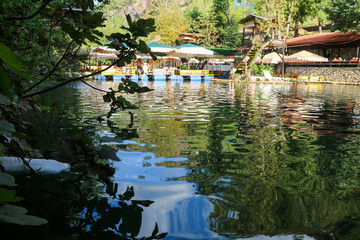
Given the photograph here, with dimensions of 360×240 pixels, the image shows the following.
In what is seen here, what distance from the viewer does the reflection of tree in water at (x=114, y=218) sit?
5.84ft

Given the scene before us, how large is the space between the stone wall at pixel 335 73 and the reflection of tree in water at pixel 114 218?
30671 millimetres

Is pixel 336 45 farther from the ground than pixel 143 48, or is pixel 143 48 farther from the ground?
pixel 336 45

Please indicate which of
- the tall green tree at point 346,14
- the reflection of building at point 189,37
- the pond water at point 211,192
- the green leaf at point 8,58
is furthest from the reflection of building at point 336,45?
the green leaf at point 8,58

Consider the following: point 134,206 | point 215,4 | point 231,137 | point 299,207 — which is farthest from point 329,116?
point 215,4

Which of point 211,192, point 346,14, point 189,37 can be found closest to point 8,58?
point 211,192

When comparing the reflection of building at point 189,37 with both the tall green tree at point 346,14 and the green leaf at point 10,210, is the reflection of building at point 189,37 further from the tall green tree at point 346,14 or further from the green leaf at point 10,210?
the green leaf at point 10,210

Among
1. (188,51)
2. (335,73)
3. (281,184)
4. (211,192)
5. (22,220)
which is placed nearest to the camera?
(22,220)

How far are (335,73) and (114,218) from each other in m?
33.3

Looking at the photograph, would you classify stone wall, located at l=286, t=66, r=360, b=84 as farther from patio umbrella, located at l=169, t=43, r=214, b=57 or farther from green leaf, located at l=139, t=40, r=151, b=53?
green leaf, located at l=139, t=40, r=151, b=53

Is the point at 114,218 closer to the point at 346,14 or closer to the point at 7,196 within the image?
the point at 7,196

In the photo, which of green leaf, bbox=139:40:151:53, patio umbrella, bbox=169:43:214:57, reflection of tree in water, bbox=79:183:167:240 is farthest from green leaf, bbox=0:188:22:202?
patio umbrella, bbox=169:43:214:57

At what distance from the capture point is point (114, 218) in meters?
1.97

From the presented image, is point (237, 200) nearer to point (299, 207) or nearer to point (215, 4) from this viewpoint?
point (299, 207)

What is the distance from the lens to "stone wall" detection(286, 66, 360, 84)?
94.9 feet
